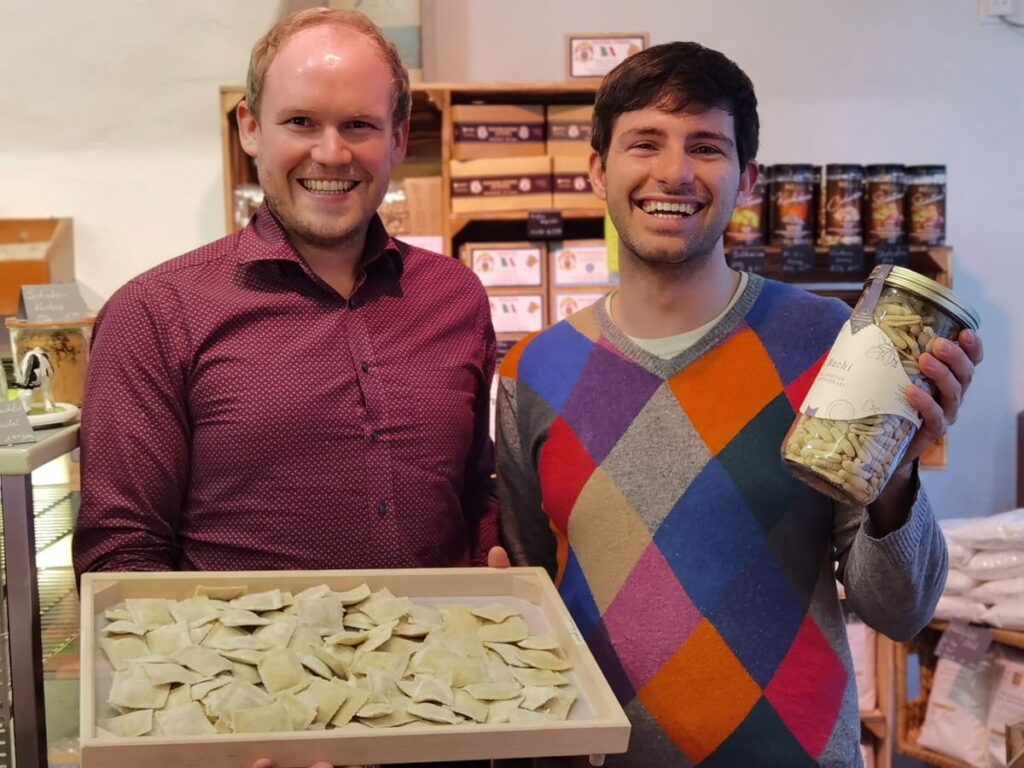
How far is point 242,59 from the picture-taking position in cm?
339

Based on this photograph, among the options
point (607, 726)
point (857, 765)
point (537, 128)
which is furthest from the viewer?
point (537, 128)

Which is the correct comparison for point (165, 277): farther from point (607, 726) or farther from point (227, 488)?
point (607, 726)

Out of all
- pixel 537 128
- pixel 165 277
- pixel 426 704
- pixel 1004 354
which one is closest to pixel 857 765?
pixel 426 704

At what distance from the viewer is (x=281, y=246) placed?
1501 mm

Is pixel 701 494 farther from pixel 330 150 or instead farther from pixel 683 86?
pixel 330 150

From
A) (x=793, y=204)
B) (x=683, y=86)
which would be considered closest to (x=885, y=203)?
(x=793, y=204)

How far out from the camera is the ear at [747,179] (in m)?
1.49

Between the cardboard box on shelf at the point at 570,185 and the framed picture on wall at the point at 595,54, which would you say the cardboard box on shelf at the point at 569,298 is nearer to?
the cardboard box on shelf at the point at 570,185

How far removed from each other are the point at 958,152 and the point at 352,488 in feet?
9.42

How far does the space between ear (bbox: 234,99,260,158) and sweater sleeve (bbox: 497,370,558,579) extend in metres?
0.53

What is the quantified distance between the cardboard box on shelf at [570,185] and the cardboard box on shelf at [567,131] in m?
0.05

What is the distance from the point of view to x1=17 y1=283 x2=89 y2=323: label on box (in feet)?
5.25

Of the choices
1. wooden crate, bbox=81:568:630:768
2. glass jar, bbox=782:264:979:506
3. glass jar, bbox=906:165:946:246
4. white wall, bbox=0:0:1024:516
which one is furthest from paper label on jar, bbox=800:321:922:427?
white wall, bbox=0:0:1024:516

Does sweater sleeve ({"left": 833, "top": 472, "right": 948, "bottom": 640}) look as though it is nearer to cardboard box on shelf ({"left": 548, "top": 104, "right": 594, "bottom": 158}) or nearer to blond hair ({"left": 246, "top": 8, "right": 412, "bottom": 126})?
blond hair ({"left": 246, "top": 8, "right": 412, "bottom": 126})
